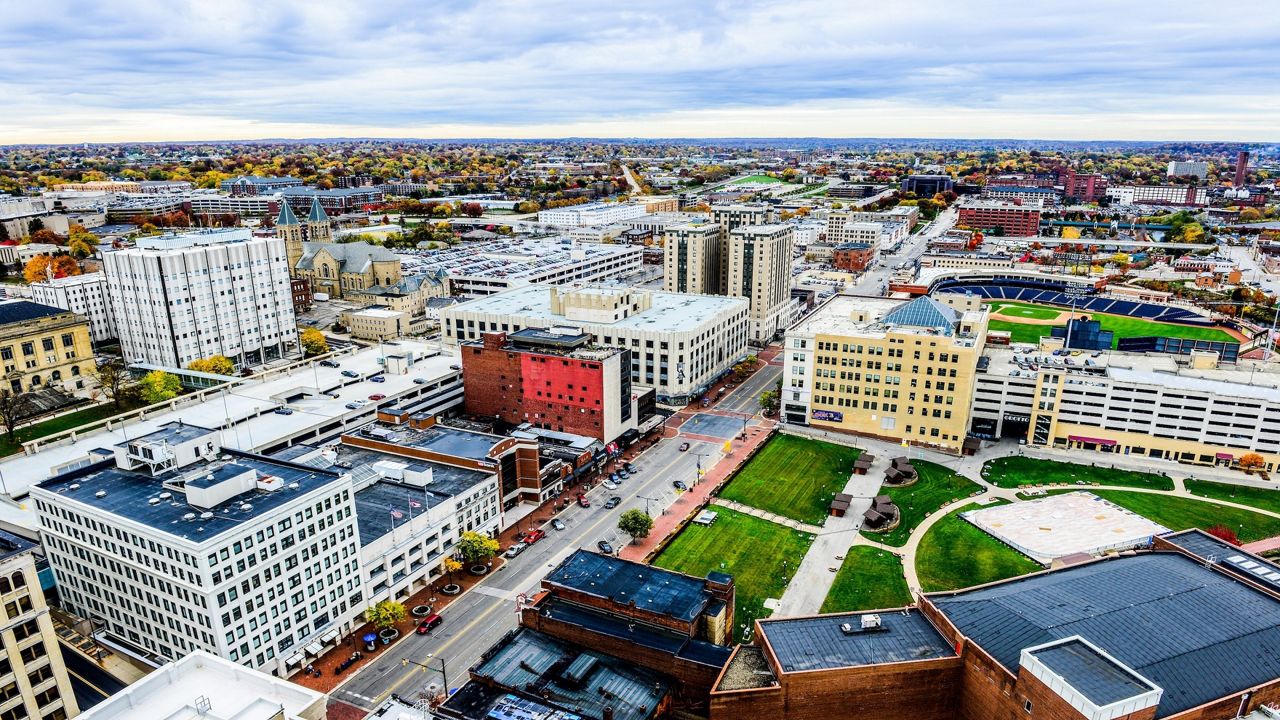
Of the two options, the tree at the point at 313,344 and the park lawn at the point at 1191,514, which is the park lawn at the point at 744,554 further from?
the tree at the point at 313,344

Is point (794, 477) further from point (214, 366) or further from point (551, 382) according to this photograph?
point (214, 366)

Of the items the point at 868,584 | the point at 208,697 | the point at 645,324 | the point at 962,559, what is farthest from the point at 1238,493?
the point at 208,697

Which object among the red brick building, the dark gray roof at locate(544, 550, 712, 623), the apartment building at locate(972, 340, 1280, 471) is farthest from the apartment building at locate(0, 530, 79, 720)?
the apartment building at locate(972, 340, 1280, 471)

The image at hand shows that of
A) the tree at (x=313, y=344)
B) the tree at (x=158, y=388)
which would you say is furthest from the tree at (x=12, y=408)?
the tree at (x=313, y=344)

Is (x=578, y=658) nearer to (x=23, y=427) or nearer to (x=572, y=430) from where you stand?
(x=572, y=430)

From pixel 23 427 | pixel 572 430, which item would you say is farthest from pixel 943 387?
pixel 23 427

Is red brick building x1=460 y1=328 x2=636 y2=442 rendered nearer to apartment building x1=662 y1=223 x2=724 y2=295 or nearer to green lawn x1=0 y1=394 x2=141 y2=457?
green lawn x1=0 y1=394 x2=141 y2=457
